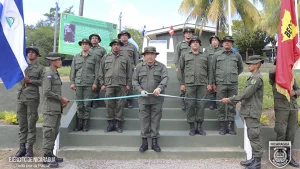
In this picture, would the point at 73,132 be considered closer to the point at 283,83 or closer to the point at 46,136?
the point at 46,136

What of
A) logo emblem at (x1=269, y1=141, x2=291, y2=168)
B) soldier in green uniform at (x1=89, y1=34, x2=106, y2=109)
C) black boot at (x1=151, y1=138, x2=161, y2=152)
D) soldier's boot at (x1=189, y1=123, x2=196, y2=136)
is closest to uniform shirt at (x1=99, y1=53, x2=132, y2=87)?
soldier in green uniform at (x1=89, y1=34, x2=106, y2=109)

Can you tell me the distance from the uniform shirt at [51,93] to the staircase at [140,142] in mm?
705

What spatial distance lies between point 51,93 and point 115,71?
1342 mm

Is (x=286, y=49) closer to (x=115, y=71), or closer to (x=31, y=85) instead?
(x=115, y=71)

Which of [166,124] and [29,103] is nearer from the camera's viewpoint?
[29,103]

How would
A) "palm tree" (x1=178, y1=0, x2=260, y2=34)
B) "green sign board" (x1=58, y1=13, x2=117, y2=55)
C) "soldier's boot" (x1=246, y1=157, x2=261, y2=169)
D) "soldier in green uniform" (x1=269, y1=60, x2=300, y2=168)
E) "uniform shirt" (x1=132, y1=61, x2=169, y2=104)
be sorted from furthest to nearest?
"palm tree" (x1=178, y1=0, x2=260, y2=34) → "green sign board" (x1=58, y1=13, x2=117, y2=55) → "uniform shirt" (x1=132, y1=61, x2=169, y2=104) → "soldier in green uniform" (x1=269, y1=60, x2=300, y2=168) → "soldier's boot" (x1=246, y1=157, x2=261, y2=169)

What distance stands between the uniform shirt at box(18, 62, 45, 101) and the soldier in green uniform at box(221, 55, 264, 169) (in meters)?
3.34

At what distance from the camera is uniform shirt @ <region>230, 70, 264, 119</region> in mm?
4469

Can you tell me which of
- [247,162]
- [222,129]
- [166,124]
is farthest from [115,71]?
[247,162]

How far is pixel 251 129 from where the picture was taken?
448cm

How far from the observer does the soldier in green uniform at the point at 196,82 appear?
208 inches

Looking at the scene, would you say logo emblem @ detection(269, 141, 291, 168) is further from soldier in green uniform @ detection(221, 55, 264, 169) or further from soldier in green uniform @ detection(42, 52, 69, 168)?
soldier in green uniform @ detection(42, 52, 69, 168)

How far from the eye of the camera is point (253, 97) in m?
4.55

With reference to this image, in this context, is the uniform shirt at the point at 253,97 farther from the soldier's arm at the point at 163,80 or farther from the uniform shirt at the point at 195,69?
the soldier's arm at the point at 163,80
